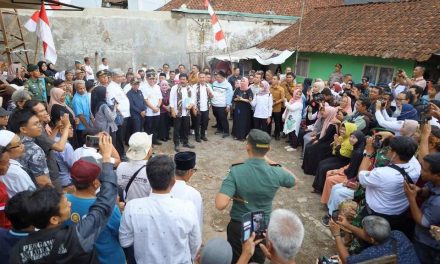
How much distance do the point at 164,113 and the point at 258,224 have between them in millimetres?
6294

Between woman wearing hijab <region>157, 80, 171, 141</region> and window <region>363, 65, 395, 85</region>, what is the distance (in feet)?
24.4

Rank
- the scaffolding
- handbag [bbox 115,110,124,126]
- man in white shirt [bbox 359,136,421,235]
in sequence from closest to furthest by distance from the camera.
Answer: man in white shirt [bbox 359,136,421,235]
handbag [bbox 115,110,124,126]
the scaffolding

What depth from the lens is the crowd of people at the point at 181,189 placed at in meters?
1.94

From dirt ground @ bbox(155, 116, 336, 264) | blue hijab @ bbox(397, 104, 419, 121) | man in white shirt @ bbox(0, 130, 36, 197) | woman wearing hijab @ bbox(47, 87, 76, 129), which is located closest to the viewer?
man in white shirt @ bbox(0, 130, 36, 197)

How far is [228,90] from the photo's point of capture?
888 cm

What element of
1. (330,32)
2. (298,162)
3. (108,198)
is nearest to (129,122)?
(298,162)

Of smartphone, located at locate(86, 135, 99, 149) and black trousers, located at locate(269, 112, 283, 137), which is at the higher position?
smartphone, located at locate(86, 135, 99, 149)

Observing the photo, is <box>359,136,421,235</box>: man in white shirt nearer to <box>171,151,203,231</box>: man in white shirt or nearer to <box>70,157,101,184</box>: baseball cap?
<box>171,151,203,231</box>: man in white shirt

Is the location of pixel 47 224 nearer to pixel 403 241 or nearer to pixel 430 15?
pixel 403 241

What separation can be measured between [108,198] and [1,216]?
973 millimetres

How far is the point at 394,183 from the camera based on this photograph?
333 cm

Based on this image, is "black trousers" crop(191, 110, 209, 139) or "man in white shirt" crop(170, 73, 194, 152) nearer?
"man in white shirt" crop(170, 73, 194, 152)

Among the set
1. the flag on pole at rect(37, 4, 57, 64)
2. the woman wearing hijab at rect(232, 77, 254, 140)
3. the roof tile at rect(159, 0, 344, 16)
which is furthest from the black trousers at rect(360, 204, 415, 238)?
the roof tile at rect(159, 0, 344, 16)

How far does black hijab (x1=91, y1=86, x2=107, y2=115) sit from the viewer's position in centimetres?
568
